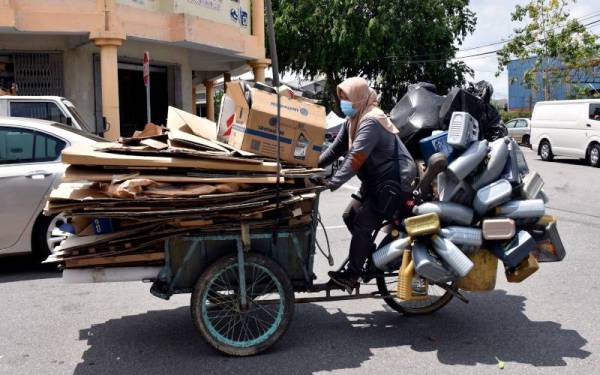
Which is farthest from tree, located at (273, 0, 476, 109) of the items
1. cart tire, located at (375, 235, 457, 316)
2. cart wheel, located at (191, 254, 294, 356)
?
cart wheel, located at (191, 254, 294, 356)

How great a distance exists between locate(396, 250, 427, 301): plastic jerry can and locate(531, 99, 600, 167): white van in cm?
1754

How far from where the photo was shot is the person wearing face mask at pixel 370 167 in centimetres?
467

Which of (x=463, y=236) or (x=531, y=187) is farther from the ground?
(x=531, y=187)

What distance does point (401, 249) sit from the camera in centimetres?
472

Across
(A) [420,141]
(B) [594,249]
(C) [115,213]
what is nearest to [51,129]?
(C) [115,213]

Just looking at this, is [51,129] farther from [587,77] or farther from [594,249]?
[587,77]

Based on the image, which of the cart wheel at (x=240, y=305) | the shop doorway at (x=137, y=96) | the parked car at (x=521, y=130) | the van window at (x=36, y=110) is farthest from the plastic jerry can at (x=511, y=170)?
the parked car at (x=521, y=130)

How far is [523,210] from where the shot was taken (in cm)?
461

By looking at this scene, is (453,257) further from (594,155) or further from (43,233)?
(594,155)

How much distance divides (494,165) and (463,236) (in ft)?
1.79

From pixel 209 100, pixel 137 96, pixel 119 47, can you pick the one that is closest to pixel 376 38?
pixel 209 100

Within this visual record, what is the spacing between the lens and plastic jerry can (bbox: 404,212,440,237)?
4527mm

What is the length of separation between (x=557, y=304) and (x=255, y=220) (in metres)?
2.90

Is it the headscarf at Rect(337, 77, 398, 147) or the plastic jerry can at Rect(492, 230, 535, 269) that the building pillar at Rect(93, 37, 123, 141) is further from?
the plastic jerry can at Rect(492, 230, 535, 269)
